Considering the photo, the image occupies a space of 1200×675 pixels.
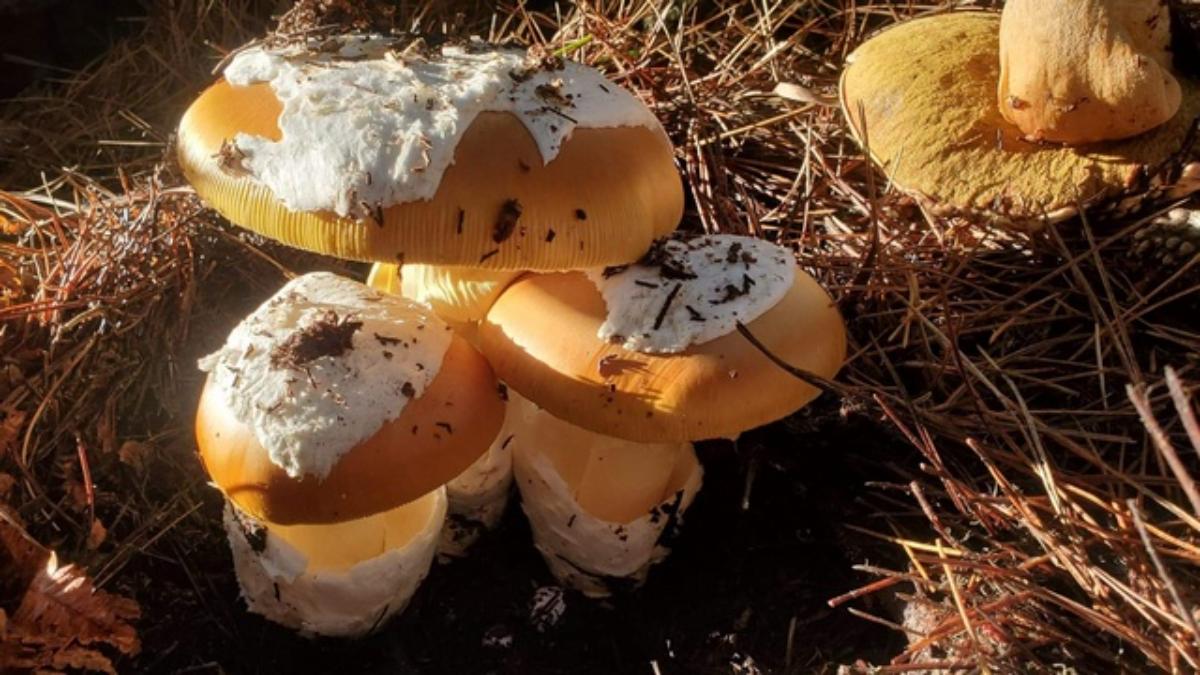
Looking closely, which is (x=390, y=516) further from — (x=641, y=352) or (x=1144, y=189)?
(x=1144, y=189)

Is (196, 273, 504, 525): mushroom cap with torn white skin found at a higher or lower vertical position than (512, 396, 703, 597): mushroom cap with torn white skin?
higher

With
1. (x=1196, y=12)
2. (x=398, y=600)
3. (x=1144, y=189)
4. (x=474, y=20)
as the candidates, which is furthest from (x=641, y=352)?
(x=474, y=20)

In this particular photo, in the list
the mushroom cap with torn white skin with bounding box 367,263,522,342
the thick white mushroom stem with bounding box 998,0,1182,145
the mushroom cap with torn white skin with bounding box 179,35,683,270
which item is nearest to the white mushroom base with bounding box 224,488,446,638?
the mushroom cap with torn white skin with bounding box 367,263,522,342

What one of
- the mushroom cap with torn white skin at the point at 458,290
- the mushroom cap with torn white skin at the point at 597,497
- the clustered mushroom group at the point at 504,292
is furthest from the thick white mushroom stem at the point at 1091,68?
the mushroom cap with torn white skin at the point at 458,290

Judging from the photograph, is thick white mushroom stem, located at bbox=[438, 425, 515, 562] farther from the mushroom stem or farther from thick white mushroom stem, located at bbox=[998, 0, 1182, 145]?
thick white mushroom stem, located at bbox=[998, 0, 1182, 145]

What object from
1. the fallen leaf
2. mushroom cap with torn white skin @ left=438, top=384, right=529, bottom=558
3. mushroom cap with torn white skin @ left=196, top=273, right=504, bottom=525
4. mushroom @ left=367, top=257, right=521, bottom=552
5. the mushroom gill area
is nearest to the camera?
mushroom cap with torn white skin @ left=196, top=273, right=504, bottom=525

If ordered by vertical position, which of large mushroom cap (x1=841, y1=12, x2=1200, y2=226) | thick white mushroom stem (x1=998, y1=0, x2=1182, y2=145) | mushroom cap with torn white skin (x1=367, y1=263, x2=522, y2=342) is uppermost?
thick white mushroom stem (x1=998, y1=0, x2=1182, y2=145)

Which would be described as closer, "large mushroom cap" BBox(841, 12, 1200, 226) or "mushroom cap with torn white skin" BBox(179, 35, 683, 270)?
"mushroom cap with torn white skin" BBox(179, 35, 683, 270)
